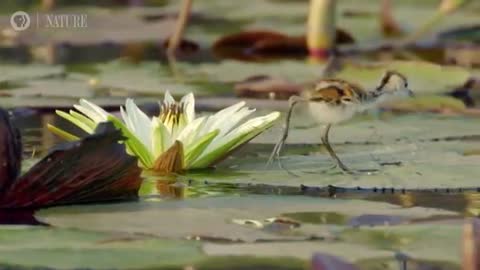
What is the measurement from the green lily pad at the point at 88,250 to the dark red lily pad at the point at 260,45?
410cm

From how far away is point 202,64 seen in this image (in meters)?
6.20

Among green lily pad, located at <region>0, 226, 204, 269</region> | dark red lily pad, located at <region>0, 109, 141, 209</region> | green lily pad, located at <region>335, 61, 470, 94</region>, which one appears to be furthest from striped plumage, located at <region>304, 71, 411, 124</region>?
green lily pad, located at <region>335, 61, 470, 94</region>

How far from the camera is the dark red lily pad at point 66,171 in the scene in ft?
9.34

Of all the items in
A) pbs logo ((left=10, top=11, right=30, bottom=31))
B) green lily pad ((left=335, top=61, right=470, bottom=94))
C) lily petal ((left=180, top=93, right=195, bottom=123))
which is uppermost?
pbs logo ((left=10, top=11, right=30, bottom=31))

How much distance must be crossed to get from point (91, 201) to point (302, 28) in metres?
5.06

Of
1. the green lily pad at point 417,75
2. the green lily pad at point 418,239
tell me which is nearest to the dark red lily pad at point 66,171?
the green lily pad at point 418,239

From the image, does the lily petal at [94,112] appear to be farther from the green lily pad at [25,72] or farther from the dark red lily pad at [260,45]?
the dark red lily pad at [260,45]

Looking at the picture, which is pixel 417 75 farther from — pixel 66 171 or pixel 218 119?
pixel 66 171

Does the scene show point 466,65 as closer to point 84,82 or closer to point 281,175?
point 84,82

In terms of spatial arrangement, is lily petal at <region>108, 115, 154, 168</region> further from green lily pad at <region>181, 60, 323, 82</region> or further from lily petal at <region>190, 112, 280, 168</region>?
green lily pad at <region>181, 60, 323, 82</region>

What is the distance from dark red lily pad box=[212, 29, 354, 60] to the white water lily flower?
3.25 meters

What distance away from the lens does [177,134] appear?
3391 mm

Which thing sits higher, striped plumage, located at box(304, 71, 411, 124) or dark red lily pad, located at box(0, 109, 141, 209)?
striped plumage, located at box(304, 71, 411, 124)

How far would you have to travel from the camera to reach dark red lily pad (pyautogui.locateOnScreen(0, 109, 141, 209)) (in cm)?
285
